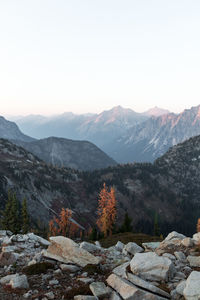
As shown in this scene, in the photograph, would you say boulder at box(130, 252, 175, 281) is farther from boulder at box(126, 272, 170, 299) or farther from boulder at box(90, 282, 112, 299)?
boulder at box(90, 282, 112, 299)

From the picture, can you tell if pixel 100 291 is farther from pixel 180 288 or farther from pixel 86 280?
pixel 180 288

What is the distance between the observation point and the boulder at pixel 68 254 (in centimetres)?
1995

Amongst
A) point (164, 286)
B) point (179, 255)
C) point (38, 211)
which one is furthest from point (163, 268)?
point (38, 211)

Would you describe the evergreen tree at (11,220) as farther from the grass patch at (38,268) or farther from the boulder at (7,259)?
the grass patch at (38,268)

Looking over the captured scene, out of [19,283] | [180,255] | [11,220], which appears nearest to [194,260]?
[180,255]

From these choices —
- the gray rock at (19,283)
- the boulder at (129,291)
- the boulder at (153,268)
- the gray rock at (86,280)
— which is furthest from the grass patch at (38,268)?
the boulder at (153,268)

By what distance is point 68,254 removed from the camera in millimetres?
20766

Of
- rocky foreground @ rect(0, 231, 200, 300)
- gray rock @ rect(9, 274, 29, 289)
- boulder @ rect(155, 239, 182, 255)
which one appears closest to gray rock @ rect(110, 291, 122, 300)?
rocky foreground @ rect(0, 231, 200, 300)

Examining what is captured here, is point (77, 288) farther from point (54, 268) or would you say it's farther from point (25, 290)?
point (54, 268)

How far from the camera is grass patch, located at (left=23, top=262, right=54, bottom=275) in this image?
739 inches

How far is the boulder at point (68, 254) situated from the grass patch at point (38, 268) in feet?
4.37

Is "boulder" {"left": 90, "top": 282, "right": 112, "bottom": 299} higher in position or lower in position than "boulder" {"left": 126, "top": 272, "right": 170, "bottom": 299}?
lower

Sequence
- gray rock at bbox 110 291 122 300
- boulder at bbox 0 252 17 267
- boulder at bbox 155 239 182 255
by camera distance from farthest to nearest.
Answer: boulder at bbox 155 239 182 255
boulder at bbox 0 252 17 267
gray rock at bbox 110 291 122 300

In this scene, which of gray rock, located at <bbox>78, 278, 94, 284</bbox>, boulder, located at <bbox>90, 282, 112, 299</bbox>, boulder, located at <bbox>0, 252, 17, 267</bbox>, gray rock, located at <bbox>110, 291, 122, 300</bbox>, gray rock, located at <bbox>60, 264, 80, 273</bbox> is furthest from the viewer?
boulder, located at <bbox>0, 252, 17, 267</bbox>
